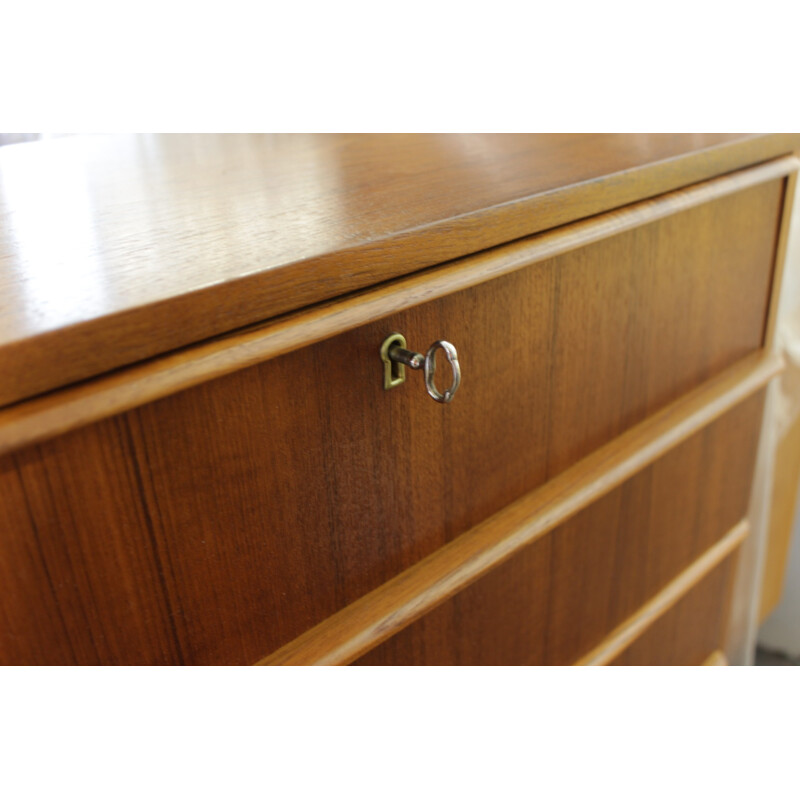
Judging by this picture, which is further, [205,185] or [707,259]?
[707,259]

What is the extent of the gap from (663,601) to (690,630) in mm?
108

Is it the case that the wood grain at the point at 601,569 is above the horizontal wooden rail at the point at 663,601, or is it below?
above

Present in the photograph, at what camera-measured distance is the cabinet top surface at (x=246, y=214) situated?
293 mm

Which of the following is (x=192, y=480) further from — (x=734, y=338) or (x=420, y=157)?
(x=734, y=338)

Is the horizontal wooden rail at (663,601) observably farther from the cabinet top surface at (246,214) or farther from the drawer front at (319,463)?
the cabinet top surface at (246,214)

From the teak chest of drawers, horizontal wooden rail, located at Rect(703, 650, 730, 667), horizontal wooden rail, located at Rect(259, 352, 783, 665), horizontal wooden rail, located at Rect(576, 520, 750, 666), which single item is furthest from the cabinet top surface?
horizontal wooden rail, located at Rect(703, 650, 730, 667)

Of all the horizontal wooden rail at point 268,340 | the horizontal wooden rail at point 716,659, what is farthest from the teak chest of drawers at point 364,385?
the horizontal wooden rail at point 716,659

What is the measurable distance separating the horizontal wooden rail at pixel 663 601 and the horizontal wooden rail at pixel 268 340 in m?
0.33

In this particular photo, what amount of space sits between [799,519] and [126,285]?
3.19 feet

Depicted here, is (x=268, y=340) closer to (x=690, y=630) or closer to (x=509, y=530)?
(x=509, y=530)

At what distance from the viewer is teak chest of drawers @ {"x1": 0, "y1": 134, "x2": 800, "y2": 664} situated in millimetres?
306

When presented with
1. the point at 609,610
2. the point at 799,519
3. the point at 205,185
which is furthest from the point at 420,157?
the point at 799,519

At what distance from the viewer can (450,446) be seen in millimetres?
448

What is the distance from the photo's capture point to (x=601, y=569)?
619 millimetres
